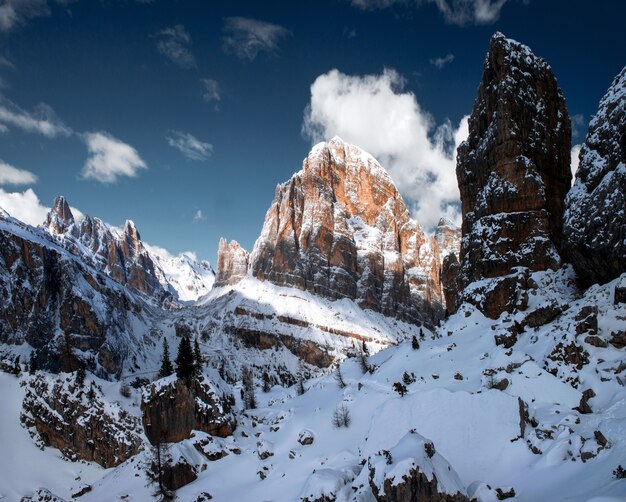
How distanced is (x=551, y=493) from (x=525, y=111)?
6532 cm

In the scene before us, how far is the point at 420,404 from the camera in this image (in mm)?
38219

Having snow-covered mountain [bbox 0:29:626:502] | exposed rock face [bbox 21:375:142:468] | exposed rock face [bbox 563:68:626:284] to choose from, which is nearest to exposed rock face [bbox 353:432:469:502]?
snow-covered mountain [bbox 0:29:626:502]

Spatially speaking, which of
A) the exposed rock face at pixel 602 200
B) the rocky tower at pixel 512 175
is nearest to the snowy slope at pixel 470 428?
the exposed rock face at pixel 602 200

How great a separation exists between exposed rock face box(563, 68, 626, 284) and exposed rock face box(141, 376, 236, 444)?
51608mm

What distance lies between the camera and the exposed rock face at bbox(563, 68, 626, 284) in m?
48.2

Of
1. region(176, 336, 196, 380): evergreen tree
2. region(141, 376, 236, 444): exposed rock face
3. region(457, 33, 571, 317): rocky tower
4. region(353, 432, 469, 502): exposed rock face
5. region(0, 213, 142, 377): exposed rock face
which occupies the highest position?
region(0, 213, 142, 377): exposed rock face

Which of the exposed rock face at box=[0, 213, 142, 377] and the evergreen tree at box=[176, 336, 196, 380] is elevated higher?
the exposed rock face at box=[0, 213, 142, 377]

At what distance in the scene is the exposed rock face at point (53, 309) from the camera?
125438 millimetres

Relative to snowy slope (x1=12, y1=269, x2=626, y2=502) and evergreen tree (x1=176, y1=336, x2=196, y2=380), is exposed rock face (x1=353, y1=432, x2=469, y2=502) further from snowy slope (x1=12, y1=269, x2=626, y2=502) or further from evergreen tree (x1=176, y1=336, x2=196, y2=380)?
evergreen tree (x1=176, y1=336, x2=196, y2=380)

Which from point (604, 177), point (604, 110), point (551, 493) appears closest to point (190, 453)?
point (551, 493)

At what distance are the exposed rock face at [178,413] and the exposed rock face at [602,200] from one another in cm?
5161

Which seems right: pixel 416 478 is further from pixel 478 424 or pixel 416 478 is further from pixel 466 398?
pixel 466 398

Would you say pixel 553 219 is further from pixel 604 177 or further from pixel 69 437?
pixel 69 437

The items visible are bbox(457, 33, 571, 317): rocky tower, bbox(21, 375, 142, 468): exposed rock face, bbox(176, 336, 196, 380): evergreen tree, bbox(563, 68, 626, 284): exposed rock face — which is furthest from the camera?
bbox(21, 375, 142, 468): exposed rock face
